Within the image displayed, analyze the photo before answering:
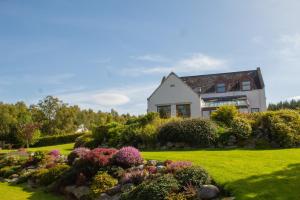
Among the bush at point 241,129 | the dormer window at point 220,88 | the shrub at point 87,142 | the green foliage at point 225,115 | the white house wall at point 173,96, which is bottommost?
the shrub at point 87,142

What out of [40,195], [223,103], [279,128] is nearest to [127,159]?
[40,195]

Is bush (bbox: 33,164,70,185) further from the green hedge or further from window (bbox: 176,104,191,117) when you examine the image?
the green hedge

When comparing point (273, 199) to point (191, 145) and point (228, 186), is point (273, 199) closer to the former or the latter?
point (228, 186)

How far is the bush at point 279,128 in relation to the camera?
19609mm

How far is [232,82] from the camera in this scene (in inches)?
1868

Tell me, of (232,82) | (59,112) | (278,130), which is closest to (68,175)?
(278,130)

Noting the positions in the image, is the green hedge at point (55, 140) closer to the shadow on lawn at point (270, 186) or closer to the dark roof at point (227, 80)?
the dark roof at point (227, 80)

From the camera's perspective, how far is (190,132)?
2108cm

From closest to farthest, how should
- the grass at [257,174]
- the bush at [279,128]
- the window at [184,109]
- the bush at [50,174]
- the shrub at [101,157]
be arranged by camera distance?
the grass at [257,174] < the shrub at [101,157] < the bush at [50,174] < the bush at [279,128] < the window at [184,109]

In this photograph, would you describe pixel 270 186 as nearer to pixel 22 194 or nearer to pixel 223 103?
pixel 22 194

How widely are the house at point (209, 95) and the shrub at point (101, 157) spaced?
25.3 m

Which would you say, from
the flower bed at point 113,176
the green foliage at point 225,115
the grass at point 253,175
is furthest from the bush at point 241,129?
the flower bed at point 113,176

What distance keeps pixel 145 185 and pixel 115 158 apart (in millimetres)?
4191

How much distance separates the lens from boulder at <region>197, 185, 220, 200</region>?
1045 cm
